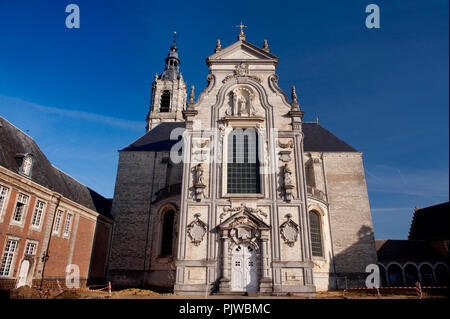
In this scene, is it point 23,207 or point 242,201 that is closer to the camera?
point 23,207

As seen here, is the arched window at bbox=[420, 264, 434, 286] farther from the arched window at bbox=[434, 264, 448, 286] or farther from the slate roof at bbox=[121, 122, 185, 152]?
the slate roof at bbox=[121, 122, 185, 152]

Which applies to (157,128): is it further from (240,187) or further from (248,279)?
(248,279)

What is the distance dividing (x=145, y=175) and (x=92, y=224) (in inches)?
231

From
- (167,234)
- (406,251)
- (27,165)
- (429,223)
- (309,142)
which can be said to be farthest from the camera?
(429,223)

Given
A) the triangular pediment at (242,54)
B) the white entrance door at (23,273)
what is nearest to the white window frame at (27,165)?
the white entrance door at (23,273)

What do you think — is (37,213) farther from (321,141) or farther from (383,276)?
(383,276)

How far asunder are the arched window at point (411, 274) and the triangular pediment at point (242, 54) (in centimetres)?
2495

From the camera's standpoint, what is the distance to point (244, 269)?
1609 cm

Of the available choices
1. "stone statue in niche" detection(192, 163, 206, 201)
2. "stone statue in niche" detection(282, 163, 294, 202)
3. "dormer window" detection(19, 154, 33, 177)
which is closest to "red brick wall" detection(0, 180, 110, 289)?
"dormer window" detection(19, 154, 33, 177)

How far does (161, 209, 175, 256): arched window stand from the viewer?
66.4ft

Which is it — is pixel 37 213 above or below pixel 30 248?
above

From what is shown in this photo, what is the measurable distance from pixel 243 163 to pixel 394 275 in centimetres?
2270

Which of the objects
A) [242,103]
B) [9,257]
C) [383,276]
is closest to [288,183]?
[242,103]
